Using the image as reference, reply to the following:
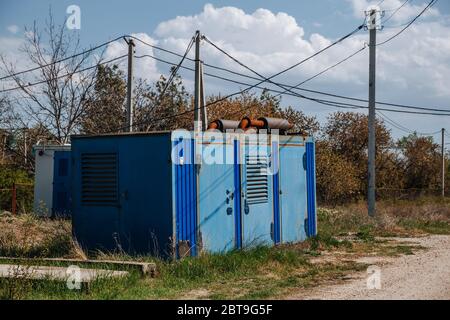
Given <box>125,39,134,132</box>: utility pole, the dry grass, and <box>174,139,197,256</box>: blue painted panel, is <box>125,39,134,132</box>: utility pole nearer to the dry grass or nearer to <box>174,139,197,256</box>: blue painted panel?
the dry grass

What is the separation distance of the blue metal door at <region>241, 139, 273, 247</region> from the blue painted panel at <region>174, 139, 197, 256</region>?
150 centimetres

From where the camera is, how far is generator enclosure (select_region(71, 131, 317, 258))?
33.3 feet

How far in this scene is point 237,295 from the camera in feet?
26.2

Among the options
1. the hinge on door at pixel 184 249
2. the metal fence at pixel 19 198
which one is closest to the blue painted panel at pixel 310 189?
the hinge on door at pixel 184 249

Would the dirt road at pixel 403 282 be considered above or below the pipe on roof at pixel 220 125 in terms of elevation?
below

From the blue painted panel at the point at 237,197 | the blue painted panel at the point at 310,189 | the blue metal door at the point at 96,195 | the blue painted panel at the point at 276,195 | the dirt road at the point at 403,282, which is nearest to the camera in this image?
the dirt road at the point at 403,282

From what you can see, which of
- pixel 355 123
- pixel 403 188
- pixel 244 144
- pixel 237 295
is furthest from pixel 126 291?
pixel 403 188

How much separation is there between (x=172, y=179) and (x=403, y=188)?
105 ft

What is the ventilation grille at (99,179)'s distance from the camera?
1077 cm

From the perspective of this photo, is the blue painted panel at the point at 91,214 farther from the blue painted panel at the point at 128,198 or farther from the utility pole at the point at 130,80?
the utility pole at the point at 130,80

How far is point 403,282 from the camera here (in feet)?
29.1

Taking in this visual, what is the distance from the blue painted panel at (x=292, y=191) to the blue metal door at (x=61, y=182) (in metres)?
8.62

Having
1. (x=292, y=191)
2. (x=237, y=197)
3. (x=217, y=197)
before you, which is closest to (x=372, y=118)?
(x=292, y=191)
